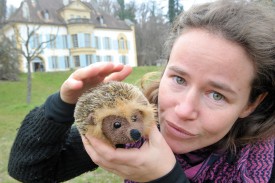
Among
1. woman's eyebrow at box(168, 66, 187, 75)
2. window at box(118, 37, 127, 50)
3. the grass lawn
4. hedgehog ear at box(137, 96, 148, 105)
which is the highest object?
window at box(118, 37, 127, 50)

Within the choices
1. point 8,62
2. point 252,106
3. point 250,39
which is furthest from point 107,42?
point 250,39

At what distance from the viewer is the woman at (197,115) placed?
1.91m

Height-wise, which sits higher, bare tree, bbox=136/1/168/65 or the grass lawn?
bare tree, bbox=136/1/168/65

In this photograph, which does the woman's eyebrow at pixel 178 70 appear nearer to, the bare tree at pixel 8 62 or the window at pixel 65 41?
the bare tree at pixel 8 62

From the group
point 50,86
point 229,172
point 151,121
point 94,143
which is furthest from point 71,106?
point 50,86

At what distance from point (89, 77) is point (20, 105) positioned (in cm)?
1480

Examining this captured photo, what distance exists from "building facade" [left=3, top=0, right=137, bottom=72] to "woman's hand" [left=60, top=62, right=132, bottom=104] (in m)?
39.2

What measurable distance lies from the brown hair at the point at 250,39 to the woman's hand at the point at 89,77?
0.58 metres

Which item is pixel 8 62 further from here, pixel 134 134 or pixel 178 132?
pixel 134 134

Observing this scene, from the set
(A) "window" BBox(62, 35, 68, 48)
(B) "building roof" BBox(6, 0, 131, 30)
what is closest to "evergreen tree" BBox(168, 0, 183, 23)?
(B) "building roof" BBox(6, 0, 131, 30)

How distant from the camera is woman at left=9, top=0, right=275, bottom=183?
1.91 m

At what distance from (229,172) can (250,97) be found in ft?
1.93

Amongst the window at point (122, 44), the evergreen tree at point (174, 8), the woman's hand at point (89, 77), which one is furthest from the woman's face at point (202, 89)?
the window at point (122, 44)

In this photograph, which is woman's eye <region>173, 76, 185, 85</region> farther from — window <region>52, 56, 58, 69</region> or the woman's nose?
window <region>52, 56, 58, 69</region>
